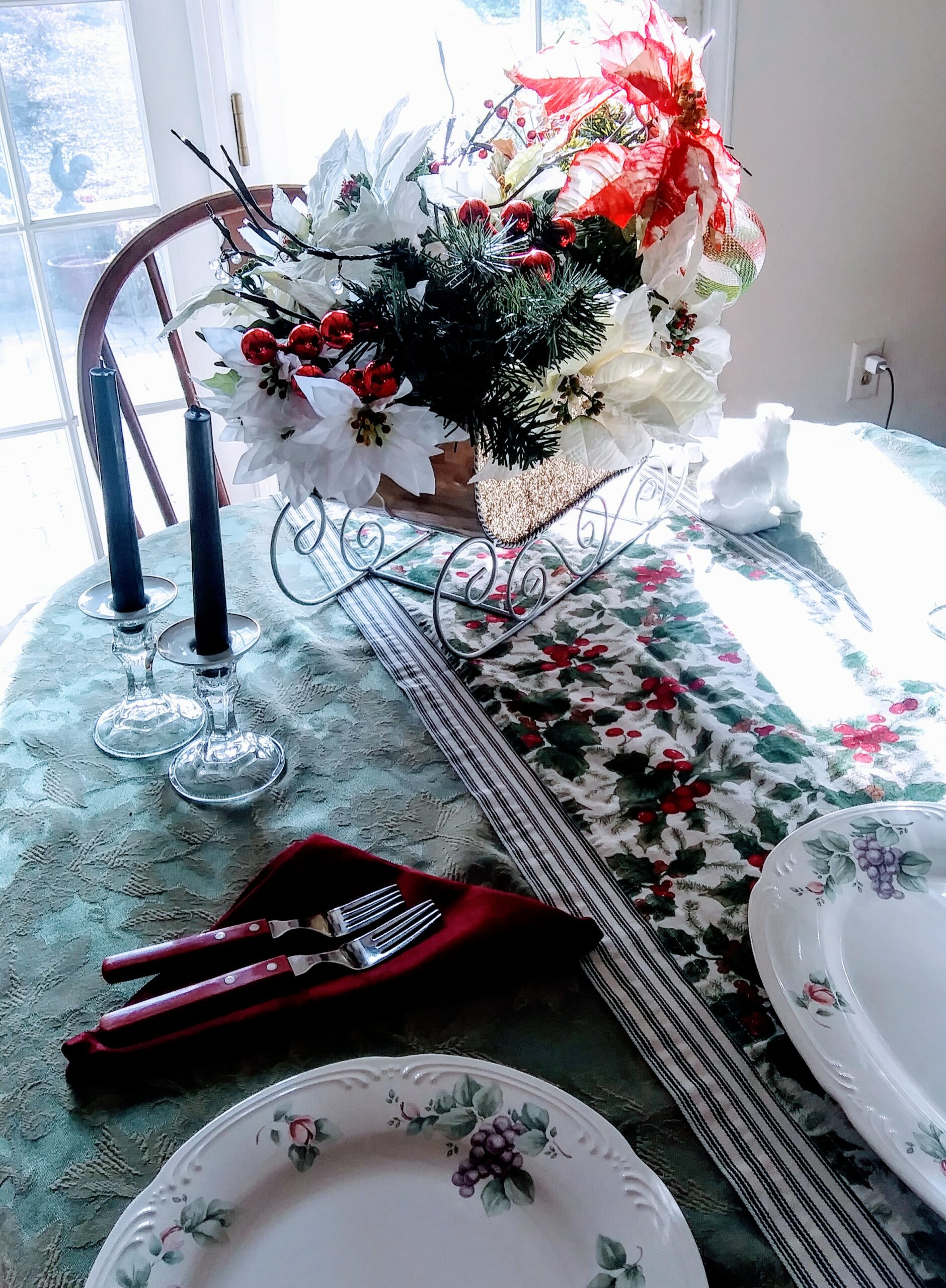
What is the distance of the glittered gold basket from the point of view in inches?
34.7

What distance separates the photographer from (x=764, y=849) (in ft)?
2.31

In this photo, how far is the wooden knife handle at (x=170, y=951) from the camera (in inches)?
23.0

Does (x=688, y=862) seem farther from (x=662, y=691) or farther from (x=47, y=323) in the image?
(x=47, y=323)

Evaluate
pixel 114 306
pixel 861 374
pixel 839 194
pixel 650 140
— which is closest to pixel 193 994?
pixel 650 140

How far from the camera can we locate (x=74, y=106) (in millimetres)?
1657

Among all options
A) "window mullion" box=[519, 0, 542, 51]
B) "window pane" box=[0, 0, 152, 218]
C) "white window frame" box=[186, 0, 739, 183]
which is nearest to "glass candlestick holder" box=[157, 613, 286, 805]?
"white window frame" box=[186, 0, 739, 183]

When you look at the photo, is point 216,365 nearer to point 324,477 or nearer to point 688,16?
point 324,477

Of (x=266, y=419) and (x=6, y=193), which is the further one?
(x=6, y=193)

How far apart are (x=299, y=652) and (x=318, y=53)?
4.32ft

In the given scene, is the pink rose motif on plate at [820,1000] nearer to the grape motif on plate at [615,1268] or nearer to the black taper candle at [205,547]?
the grape motif on plate at [615,1268]

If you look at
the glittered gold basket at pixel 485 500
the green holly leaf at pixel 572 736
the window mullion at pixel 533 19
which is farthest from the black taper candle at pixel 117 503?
the window mullion at pixel 533 19

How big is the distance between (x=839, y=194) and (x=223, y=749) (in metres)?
2.03

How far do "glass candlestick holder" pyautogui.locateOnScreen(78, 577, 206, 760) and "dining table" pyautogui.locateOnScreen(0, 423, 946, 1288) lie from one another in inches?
1.0

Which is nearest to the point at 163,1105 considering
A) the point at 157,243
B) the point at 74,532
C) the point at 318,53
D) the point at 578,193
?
the point at 578,193
